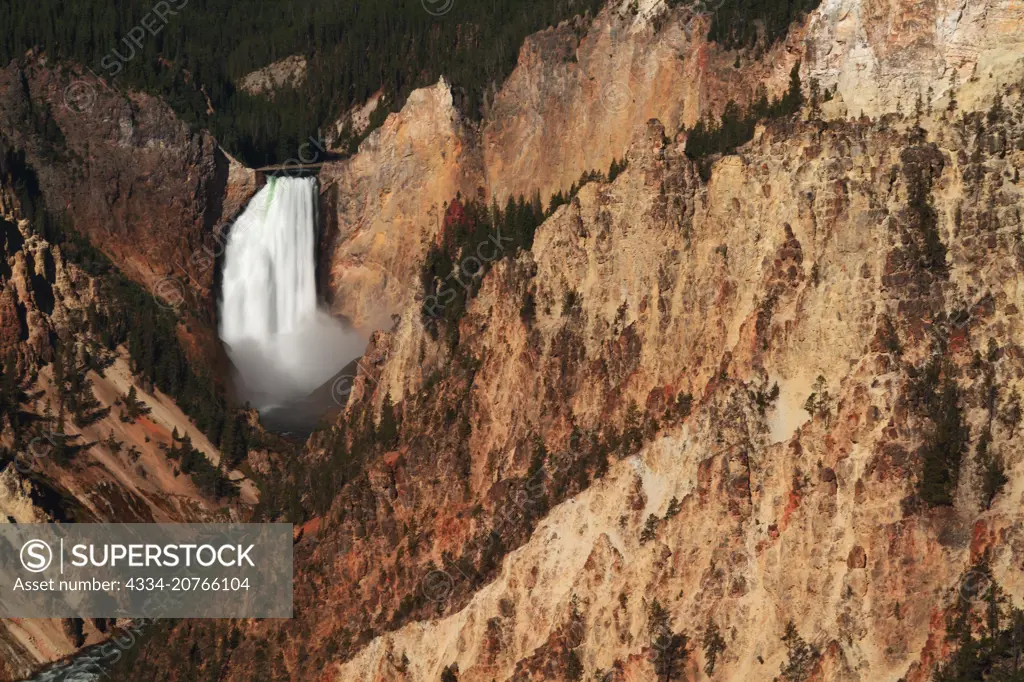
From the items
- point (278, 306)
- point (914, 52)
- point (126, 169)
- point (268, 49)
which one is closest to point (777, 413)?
point (914, 52)

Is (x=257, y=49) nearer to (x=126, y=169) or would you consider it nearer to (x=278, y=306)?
(x=126, y=169)

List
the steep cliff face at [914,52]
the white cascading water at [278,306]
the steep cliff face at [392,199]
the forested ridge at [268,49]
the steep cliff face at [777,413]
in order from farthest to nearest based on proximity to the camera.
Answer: the forested ridge at [268,49] → the white cascading water at [278,306] → the steep cliff face at [392,199] → the steep cliff face at [914,52] → the steep cliff face at [777,413]

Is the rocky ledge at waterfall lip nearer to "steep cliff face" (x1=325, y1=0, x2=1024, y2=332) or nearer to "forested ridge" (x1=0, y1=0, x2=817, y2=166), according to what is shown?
"forested ridge" (x1=0, y1=0, x2=817, y2=166)

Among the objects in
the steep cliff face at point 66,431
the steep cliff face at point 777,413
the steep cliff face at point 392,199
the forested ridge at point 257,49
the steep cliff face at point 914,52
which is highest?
the forested ridge at point 257,49

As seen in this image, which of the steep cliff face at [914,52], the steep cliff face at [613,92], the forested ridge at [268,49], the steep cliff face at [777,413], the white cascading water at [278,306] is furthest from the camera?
the forested ridge at [268,49]

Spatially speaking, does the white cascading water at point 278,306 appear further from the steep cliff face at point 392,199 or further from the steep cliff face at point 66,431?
the steep cliff face at point 66,431

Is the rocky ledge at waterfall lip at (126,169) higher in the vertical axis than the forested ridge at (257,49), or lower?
lower

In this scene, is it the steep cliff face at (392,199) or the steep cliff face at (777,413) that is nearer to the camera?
the steep cliff face at (777,413)

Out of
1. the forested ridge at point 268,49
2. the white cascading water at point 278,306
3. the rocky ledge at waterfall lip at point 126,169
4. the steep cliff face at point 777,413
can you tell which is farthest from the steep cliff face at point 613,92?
the rocky ledge at waterfall lip at point 126,169
